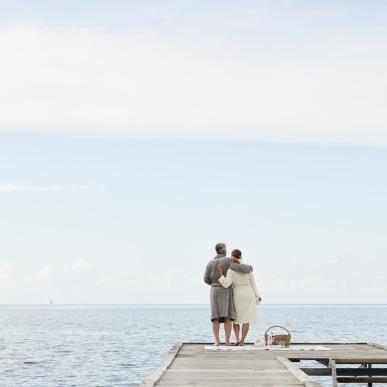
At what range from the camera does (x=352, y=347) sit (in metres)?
19.9

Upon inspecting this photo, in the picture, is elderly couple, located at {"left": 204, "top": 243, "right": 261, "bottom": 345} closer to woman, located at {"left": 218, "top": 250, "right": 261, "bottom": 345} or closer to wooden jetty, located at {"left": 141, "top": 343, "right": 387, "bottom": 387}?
woman, located at {"left": 218, "top": 250, "right": 261, "bottom": 345}

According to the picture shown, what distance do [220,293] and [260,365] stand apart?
12.7 ft

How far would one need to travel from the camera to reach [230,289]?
18906 mm

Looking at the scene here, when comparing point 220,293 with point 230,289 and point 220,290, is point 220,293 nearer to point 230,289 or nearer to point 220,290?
point 220,290

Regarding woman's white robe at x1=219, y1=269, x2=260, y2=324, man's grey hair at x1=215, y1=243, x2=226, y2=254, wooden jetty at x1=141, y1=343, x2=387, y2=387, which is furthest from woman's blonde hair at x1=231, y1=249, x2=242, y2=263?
wooden jetty at x1=141, y1=343, x2=387, y2=387

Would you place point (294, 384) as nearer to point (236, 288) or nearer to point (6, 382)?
point (236, 288)

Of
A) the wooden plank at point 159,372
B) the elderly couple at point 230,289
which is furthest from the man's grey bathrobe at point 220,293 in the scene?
the wooden plank at point 159,372

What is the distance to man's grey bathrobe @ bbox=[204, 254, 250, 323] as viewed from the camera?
61.0 feet

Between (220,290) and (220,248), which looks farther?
(220,290)

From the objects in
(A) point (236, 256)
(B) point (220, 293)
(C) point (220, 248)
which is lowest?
(B) point (220, 293)

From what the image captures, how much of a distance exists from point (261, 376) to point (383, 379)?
7537mm

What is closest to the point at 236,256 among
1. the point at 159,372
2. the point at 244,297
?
the point at 244,297

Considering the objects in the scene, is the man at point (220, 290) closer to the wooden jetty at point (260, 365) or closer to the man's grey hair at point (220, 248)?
the man's grey hair at point (220, 248)

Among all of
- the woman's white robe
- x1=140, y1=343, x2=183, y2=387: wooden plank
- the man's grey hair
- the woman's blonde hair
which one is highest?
the man's grey hair
